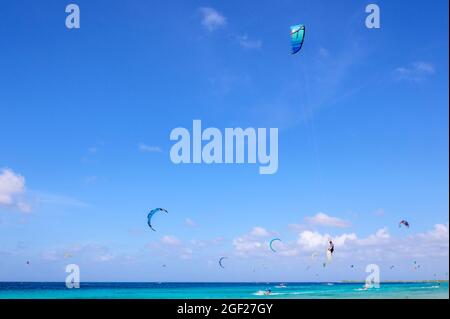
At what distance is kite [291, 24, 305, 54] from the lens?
1033 cm

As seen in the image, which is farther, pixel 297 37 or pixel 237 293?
pixel 237 293

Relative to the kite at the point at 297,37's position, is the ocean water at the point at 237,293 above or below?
below

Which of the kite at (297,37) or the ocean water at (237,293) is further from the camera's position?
the ocean water at (237,293)

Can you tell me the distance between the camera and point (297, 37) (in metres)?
10.3

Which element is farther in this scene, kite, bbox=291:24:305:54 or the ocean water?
the ocean water

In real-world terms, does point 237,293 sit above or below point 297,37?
below

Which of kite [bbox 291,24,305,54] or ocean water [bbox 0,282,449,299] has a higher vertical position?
kite [bbox 291,24,305,54]

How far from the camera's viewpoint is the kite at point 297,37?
10328mm
